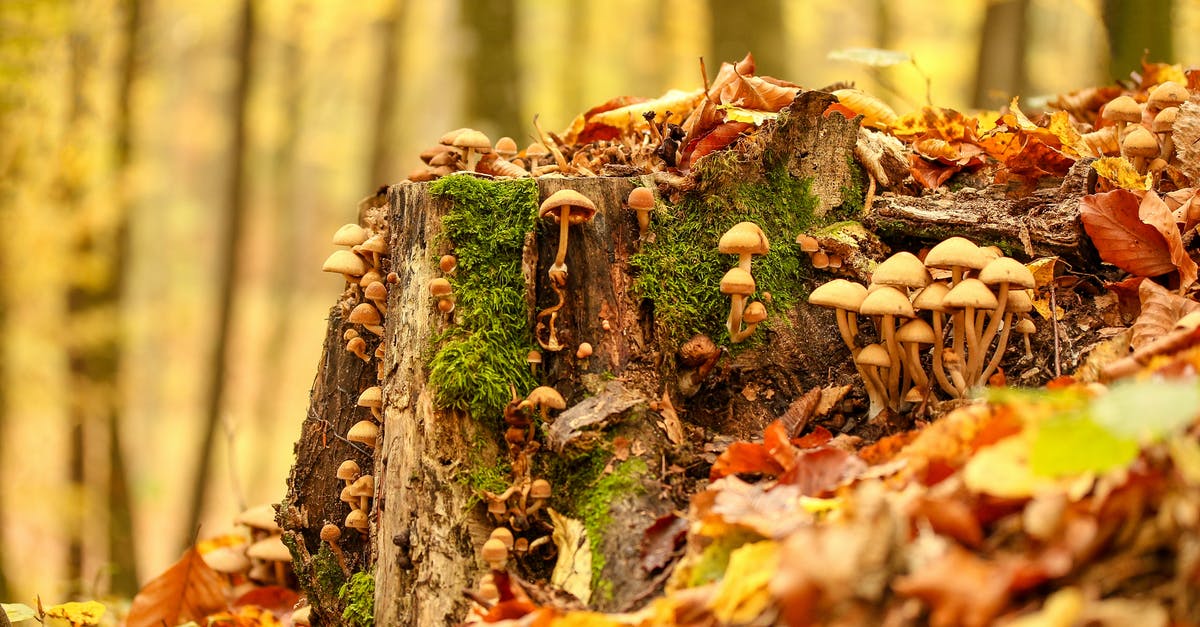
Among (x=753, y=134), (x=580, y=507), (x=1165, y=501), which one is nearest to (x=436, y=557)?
(x=580, y=507)

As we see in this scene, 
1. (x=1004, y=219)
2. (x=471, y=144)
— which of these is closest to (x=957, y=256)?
(x=1004, y=219)

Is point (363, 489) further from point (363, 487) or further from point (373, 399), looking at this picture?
point (373, 399)

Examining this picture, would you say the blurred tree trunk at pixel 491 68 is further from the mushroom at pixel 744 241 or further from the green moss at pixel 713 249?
the mushroom at pixel 744 241

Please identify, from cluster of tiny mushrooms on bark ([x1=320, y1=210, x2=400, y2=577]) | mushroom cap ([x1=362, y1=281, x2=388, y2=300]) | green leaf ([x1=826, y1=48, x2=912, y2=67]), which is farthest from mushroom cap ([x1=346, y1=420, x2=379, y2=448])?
green leaf ([x1=826, y1=48, x2=912, y2=67])

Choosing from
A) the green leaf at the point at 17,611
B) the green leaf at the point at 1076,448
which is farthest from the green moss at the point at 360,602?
the green leaf at the point at 1076,448

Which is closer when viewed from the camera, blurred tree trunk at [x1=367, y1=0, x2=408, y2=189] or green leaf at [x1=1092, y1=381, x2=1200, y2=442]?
green leaf at [x1=1092, y1=381, x2=1200, y2=442]

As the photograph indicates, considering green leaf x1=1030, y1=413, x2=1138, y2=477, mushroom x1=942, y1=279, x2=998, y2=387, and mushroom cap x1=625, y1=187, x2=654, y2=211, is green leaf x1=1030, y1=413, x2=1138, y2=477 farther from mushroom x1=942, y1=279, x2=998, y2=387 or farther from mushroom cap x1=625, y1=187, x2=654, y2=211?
mushroom cap x1=625, y1=187, x2=654, y2=211

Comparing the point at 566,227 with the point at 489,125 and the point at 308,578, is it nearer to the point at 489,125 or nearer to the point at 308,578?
the point at 308,578
